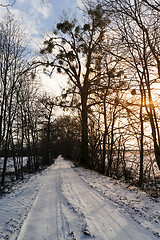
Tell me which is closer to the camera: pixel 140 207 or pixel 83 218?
pixel 83 218

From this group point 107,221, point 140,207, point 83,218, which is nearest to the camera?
point 107,221

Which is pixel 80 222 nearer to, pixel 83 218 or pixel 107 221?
pixel 83 218

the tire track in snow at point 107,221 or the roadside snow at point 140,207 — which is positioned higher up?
the tire track in snow at point 107,221

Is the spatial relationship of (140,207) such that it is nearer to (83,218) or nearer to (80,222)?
(83,218)

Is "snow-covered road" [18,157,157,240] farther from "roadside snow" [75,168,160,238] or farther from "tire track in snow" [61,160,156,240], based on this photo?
"roadside snow" [75,168,160,238]

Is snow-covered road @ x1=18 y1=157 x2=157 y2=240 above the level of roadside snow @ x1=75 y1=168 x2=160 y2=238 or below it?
above

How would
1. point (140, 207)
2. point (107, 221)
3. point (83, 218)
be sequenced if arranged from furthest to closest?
point (140, 207) → point (83, 218) → point (107, 221)

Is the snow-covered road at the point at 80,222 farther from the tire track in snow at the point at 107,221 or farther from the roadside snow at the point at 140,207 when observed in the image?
the roadside snow at the point at 140,207

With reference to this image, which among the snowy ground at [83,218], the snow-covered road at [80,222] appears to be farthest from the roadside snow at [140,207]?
the snow-covered road at [80,222]

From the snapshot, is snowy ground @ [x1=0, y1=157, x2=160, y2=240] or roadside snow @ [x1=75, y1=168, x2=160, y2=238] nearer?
snowy ground @ [x1=0, y1=157, x2=160, y2=240]

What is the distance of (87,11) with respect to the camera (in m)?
4.92

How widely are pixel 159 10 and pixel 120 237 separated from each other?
4.51 m

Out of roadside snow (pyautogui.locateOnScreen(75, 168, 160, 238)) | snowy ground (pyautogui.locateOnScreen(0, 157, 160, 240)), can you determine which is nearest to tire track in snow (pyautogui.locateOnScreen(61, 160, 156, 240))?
snowy ground (pyautogui.locateOnScreen(0, 157, 160, 240))

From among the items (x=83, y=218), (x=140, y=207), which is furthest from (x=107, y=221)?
(x=140, y=207)
